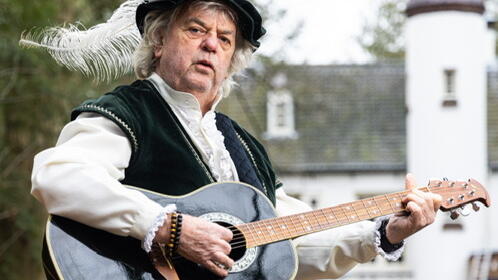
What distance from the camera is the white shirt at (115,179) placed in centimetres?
404

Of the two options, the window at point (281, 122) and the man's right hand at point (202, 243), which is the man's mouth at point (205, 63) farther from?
the window at point (281, 122)

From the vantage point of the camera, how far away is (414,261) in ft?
109

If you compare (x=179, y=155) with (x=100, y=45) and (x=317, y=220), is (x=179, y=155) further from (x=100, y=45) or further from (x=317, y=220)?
(x=100, y=45)

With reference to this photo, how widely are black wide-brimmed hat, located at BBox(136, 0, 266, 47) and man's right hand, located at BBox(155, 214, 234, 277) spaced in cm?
88

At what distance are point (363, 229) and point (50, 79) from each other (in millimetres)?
9924

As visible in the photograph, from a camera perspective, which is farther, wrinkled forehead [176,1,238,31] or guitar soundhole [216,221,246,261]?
wrinkled forehead [176,1,238,31]

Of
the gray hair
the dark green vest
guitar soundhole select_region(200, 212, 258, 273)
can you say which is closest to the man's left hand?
guitar soundhole select_region(200, 212, 258, 273)

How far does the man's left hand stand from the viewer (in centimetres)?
451

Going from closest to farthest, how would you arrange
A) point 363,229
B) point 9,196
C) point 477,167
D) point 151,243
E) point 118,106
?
point 151,243, point 118,106, point 363,229, point 9,196, point 477,167

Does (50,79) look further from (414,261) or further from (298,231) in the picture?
(414,261)

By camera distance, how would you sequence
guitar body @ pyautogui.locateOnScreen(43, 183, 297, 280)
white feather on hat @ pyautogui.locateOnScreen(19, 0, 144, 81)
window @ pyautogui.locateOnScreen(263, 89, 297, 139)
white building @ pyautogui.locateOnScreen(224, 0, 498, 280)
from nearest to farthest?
guitar body @ pyautogui.locateOnScreen(43, 183, 297, 280) → white feather on hat @ pyautogui.locateOnScreen(19, 0, 144, 81) → white building @ pyautogui.locateOnScreen(224, 0, 498, 280) → window @ pyautogui.locateOnScreen(263, 89, 297, 139)

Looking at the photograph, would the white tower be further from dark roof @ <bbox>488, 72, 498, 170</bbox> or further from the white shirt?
the white shirt

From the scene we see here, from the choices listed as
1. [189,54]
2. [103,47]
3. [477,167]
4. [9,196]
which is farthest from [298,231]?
[477,167]

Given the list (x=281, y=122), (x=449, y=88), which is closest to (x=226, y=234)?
(x=449, y=88)
